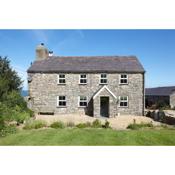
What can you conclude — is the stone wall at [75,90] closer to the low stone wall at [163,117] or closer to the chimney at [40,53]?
the low stone wall at [163,117]

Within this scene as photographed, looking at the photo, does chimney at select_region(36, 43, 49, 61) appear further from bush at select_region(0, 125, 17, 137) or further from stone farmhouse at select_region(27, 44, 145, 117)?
bush at select_region(0, 125, 17, 137)

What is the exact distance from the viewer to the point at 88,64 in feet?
86.4

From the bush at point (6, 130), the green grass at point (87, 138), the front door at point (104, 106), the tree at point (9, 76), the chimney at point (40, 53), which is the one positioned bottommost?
the green grass at point (87, 138)

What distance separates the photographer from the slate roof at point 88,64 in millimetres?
25462

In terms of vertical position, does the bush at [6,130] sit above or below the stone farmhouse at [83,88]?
below

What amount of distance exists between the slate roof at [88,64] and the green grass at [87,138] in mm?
12726

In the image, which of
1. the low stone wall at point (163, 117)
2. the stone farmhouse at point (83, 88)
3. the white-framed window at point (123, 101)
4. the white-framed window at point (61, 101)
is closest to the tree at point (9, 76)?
the stone farmhouse at point (83, 88)

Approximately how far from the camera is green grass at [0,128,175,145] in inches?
449

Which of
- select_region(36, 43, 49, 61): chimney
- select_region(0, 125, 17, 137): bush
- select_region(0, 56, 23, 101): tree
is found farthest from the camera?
select_region(36, 43, 49, 61): chimney

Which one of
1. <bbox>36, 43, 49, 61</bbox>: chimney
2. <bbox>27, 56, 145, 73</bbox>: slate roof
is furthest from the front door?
<bbox>36, 43, 49, 61</bbox>: chimney

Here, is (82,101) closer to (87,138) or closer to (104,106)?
(104,106)

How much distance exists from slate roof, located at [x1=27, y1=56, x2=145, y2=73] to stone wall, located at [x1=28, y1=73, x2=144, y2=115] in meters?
0.59
